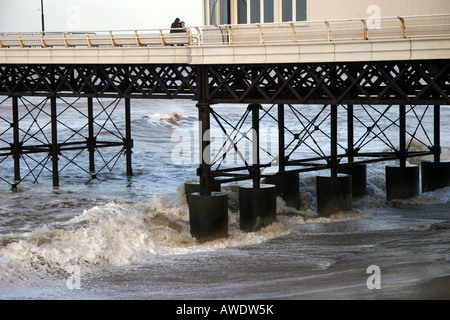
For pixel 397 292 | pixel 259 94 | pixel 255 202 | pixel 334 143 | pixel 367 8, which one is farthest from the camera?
pixel 334 143

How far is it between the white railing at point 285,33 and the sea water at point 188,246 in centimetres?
482

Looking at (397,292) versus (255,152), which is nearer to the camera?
(397,292)

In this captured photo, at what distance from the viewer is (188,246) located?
20.8m

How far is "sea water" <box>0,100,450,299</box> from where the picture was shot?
1596cm

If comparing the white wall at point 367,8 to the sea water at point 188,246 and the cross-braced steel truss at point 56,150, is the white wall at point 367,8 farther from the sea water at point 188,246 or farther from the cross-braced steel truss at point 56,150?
the cross-braced steel truss at point 56,150

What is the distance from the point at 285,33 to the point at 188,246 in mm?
5875

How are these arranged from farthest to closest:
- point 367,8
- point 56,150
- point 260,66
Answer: point 56,150 < point 260,66 < point 367,8

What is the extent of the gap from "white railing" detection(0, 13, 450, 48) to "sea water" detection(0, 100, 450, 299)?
4819 mm

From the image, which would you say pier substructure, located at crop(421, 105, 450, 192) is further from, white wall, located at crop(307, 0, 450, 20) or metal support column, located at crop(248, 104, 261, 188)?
white wall, located at crop(307, 0, 450, 20)

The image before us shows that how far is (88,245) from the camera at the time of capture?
1941 centimetres

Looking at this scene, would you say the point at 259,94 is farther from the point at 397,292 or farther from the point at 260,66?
the point at 397,292

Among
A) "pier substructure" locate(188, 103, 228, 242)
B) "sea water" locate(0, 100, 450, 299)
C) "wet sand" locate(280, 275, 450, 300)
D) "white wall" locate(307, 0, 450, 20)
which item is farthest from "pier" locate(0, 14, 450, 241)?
"wet sand" locate(280, 275, 450, 300)

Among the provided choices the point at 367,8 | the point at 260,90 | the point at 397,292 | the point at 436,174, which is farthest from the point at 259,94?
the point at 397,292

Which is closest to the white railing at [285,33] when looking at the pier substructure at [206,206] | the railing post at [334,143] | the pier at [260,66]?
the pier at [260,66]
